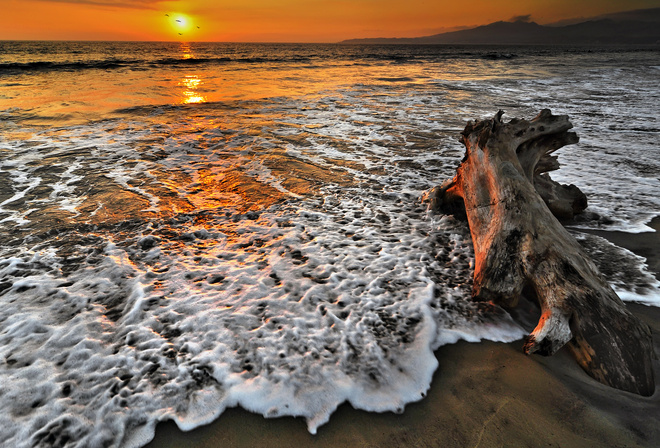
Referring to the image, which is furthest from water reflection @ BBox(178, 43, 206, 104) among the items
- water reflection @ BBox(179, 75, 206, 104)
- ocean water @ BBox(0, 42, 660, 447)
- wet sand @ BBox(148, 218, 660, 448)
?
wet sand @ BBox(148, 218, 660, 448)

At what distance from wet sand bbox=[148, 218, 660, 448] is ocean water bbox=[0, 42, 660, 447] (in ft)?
0.32

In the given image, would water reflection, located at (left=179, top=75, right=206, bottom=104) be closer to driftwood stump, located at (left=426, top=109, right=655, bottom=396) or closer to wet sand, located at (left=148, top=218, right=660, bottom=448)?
driftwood stump, located at (left=426, top=109, right=655, bottom=396)

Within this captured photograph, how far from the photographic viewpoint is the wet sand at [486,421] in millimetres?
1875

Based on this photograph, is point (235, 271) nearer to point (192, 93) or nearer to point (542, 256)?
point (542, 256)

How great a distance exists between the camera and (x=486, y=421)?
1.97 meters

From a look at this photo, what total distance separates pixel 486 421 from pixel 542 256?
54.6 inches

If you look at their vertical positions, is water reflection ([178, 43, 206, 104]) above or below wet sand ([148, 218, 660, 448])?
above

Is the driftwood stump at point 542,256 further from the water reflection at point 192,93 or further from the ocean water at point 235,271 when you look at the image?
the water reflection at point 192,93

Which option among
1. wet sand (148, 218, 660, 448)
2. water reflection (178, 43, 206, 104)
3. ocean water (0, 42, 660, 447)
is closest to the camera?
wet sand (148, 218, 660, 448)

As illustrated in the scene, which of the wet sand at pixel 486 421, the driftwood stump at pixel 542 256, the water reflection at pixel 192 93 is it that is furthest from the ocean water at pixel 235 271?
the water reflection at pixel 192 93

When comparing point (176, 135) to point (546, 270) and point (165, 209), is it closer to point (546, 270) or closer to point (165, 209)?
point (165, 209)

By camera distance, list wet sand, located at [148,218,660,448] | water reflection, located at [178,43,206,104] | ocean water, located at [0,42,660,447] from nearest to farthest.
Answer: wet sand, located at [148,218,660,448] < ocean water, located at [0,42,660,447] < water reflection, located at [178,43,206,104]

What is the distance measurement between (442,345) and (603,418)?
37.9 inches

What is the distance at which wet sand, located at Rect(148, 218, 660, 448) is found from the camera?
1.88m
